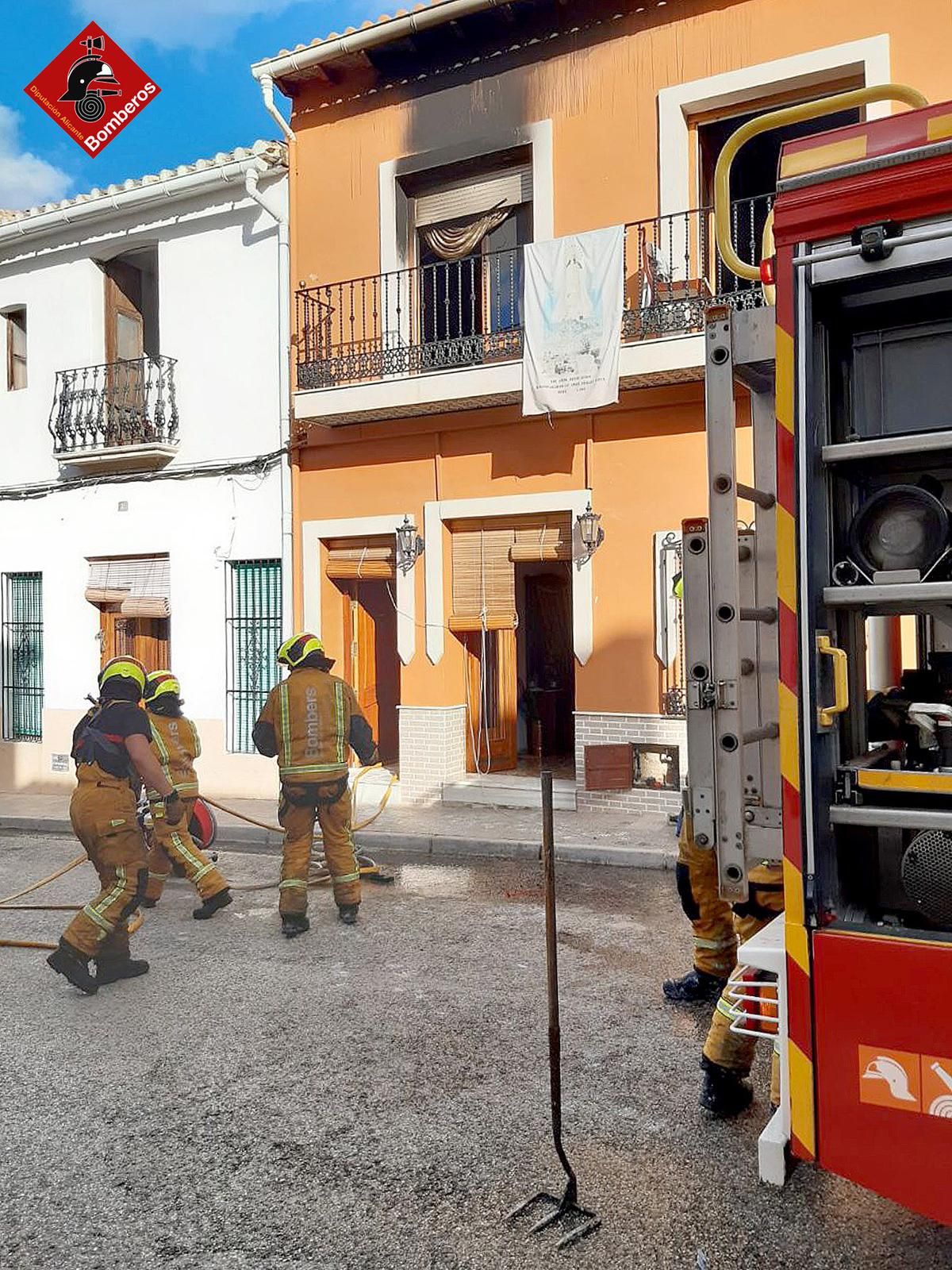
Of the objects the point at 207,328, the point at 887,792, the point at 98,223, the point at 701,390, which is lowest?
the point at 887,792

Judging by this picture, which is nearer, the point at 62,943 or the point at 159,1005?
the point at 159,1005

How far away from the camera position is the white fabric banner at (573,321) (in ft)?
32.0

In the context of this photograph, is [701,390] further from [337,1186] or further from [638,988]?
[337,1186]

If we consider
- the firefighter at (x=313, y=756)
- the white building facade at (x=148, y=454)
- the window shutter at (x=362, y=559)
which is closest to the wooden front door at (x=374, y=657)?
the window shutter at (x=362, y=559)

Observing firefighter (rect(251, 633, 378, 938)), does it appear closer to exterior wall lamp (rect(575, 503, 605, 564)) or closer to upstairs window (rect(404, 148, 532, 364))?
exterior wall lamp (rect(575, 503, 605, 564))

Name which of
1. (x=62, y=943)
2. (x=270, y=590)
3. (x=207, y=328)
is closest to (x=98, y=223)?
(x=207, y=328)

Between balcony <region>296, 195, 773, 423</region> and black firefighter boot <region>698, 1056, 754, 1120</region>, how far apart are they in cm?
694

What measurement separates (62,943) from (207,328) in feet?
28.7

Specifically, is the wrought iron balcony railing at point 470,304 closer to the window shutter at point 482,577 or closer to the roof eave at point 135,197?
the roof eave at point 135,197

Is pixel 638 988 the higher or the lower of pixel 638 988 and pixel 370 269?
the lower

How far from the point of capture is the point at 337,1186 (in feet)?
11.1

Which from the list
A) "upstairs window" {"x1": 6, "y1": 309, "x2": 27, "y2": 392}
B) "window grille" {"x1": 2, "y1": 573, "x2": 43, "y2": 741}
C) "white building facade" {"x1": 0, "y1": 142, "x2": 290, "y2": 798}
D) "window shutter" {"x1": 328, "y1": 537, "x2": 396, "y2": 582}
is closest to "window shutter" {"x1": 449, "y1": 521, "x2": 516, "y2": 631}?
"window shutter" {"x1": 328, "y1": 537, "x2": 396, "y2": 582}

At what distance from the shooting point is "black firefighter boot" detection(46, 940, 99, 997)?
18.0ft

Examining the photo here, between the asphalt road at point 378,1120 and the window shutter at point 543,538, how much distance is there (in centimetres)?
509
